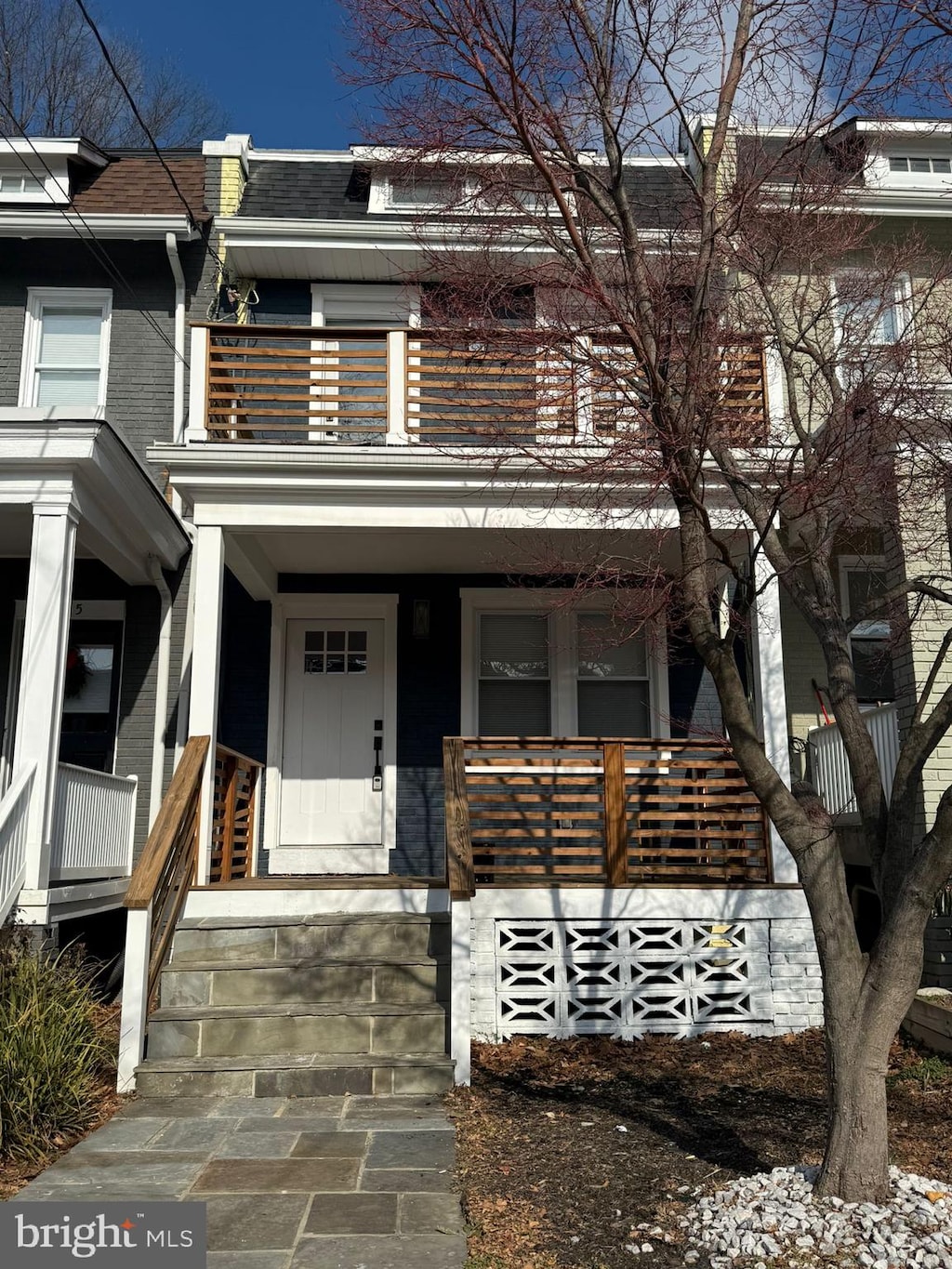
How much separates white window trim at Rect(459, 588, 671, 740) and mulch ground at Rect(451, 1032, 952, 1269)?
3.30 m

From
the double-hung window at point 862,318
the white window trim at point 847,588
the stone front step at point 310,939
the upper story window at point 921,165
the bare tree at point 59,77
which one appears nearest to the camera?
the double-hung window at point 862,318

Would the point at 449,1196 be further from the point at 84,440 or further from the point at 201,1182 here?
the point at 84,440

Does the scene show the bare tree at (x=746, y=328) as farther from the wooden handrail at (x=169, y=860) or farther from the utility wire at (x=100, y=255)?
the utility wire at (x=100, y=255)

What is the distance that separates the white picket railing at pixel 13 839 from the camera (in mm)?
6473

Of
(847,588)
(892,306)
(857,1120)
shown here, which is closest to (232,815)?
(857,1120)

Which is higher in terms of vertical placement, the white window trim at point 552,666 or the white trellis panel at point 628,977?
the white window trim at point 552,666

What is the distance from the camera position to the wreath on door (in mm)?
9758

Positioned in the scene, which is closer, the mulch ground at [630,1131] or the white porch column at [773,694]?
the mulch ground at [630,1131]

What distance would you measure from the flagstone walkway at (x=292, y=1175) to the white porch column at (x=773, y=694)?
3.13 m

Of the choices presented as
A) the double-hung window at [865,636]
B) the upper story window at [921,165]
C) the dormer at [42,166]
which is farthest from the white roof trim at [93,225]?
the upper story window at [921,165]

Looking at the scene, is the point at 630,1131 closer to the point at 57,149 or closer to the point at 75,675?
the point at 75,675

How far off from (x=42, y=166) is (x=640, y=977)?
384 inches

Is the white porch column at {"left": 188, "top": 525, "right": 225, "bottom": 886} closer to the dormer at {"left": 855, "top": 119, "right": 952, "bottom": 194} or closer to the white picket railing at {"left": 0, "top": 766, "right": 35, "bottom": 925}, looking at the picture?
the white picket railing at {"left": 0, "top": 766, "right": 35, "bottom": 925}

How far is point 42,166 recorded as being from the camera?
11.0 meters
